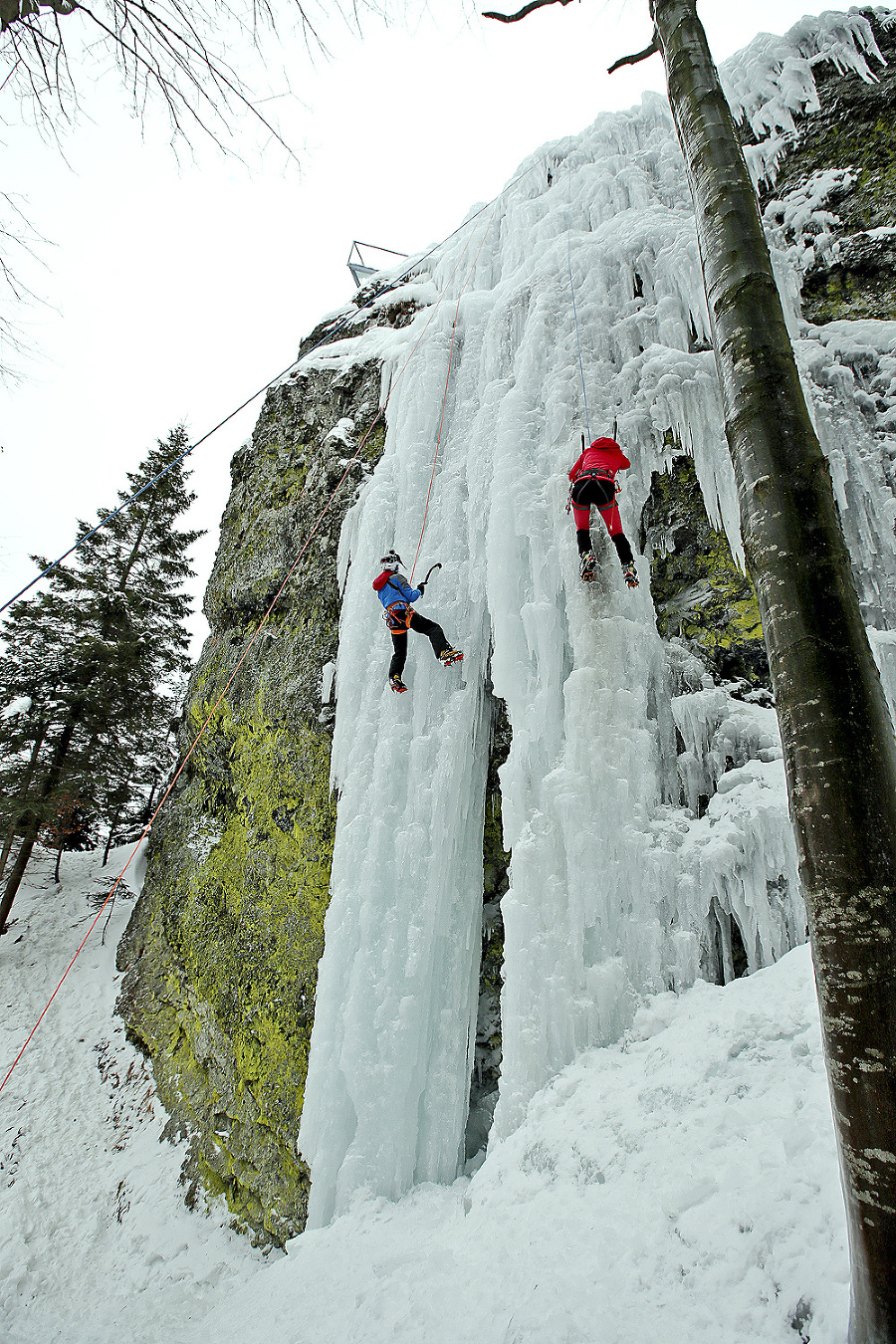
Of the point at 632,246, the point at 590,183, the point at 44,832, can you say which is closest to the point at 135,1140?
the point at 44,832

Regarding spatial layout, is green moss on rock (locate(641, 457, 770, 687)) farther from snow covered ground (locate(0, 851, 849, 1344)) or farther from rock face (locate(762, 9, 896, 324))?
snow covered ground (locate(0, 851, 849, 1344))

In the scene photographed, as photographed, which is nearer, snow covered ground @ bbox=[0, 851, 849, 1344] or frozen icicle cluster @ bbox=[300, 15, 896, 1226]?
snow covered ground @ bbox=[0, 851, 849, 1344]

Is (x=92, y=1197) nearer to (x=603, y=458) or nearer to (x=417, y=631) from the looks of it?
(x=417, y=631)

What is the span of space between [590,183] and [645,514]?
401 cm

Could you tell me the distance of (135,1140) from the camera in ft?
19.3

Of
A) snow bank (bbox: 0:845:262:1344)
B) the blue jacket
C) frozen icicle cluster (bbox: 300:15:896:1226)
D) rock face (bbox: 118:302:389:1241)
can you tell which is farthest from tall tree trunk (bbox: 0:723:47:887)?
the blue jacket

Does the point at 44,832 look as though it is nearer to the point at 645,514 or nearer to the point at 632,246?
the point at 645,514

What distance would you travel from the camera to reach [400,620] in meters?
→ 4.60

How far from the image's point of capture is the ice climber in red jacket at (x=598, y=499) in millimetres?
3852

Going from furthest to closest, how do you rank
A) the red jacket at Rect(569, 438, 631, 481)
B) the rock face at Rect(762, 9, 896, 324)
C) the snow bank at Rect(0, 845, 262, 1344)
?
the rock face at Rect(762, 9, 896, 324) → the snow bank at Rect(0, 845, 262, 1344) → the red jacket at Rect(569, 438, 631, 481)

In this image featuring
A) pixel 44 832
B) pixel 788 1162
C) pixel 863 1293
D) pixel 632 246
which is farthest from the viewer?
pixel 44 832

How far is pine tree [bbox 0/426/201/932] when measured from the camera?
10125mm

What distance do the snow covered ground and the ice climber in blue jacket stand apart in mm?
2578

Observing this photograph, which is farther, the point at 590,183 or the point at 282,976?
the point at 590,183
